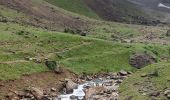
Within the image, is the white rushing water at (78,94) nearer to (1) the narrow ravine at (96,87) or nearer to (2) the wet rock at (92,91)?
(1) the narrow ravine at (96,87)

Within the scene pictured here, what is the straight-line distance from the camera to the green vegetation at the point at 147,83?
7574 centimetres

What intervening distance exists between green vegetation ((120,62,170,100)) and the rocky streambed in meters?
1.73

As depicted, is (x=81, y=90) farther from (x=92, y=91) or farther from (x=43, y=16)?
(x=43, y=16)

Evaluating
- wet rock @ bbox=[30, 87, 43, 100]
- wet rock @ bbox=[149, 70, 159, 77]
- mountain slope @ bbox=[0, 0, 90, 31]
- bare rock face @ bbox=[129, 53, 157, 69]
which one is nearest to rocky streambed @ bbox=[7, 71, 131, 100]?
wet rock @ bbox=[30, 87, 43, 100]

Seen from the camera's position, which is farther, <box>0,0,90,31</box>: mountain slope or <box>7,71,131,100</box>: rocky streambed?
<box>0,0,90,31</box>: mountain slope

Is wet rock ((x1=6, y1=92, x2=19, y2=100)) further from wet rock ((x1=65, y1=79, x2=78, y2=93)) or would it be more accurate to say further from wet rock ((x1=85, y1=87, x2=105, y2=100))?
wet rock ((x1=65, y1=79, x2=78, y2=93))

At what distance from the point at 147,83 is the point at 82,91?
12584 millimetres

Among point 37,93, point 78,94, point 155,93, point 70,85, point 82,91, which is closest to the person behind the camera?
point 155,93

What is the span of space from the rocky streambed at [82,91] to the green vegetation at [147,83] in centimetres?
173

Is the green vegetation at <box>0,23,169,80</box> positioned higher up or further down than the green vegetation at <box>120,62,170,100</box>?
higher up

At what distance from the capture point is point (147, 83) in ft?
266

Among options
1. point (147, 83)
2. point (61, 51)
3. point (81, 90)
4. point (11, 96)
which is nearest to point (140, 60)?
point (61, 51)

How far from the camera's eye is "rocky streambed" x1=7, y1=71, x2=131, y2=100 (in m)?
80.2

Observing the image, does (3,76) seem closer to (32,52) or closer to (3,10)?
(32,52)
